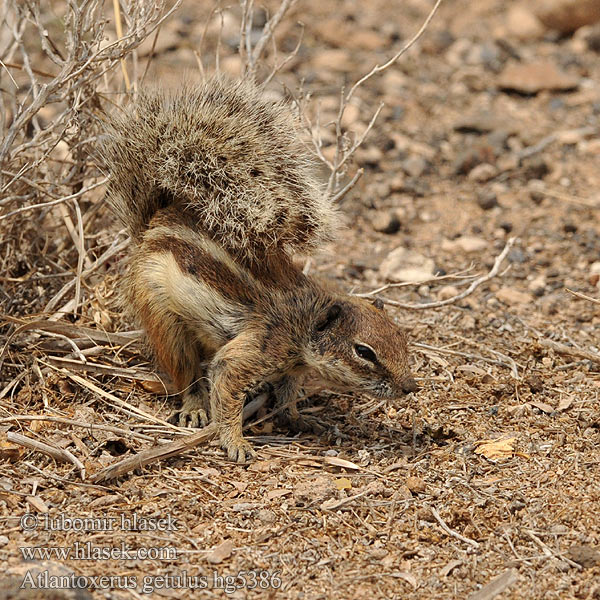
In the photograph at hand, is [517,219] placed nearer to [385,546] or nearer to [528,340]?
[528,340]

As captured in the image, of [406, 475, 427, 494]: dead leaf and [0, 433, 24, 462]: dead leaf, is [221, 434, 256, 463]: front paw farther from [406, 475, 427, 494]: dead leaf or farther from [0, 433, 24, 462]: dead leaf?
[0, 433, 24, 462]: dead leaf

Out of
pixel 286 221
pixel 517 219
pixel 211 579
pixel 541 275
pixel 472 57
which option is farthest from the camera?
pixel 472 57

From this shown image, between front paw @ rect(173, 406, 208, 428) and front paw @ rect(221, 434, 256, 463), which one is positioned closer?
front paw @ rect(221, 434, 256, 463)

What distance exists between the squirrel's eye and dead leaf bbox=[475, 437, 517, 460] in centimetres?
78

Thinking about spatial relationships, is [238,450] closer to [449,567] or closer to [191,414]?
[191,414]

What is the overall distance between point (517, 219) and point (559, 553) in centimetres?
447

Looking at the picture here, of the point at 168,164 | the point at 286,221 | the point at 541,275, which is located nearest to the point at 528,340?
the point at 541,275

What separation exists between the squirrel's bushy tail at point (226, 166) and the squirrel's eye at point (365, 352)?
2.02ft

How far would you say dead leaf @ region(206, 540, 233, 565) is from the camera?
3.85 meters

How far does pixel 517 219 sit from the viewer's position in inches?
313

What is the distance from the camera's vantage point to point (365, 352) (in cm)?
479

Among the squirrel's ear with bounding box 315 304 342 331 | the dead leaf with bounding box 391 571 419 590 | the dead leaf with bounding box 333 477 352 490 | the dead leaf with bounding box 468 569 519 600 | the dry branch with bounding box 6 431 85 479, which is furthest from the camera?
the squirrel's ear with bounding box 315 304 342 331

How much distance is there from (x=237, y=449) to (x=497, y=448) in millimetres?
1423

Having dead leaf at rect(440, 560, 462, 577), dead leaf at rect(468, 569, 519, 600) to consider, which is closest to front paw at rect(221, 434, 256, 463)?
dead leaf at rect(440, 560, 462, 577)
